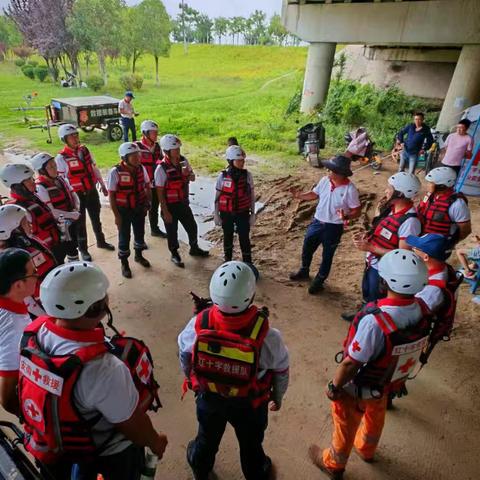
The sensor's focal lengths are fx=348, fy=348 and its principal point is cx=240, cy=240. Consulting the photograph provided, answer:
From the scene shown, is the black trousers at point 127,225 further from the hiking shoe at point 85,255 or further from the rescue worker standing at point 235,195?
the rescue worker standing at point 235,195

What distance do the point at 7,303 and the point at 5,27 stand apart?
143 ft

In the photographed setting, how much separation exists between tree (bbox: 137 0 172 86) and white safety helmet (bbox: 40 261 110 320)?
95.9 feet

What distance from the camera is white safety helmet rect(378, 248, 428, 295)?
2.07 metres

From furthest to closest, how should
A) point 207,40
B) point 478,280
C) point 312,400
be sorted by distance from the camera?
point 207,40 → point 478,280 → point 312,400

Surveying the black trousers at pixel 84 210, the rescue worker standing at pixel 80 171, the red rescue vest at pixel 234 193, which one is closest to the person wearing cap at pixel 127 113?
the rescue worker standing at pixel 80 171

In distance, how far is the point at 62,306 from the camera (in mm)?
1591

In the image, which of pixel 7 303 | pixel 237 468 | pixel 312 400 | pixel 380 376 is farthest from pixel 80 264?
pixel 312 400

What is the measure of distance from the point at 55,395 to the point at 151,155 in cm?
512

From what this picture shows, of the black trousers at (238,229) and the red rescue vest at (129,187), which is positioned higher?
the red rescue vest at (129,187)

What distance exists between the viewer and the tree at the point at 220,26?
6712 cm

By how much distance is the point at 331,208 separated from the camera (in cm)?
447

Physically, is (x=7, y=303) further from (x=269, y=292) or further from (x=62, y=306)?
(x=269, y=292)

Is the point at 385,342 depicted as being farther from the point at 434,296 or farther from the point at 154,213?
the point at 154,213

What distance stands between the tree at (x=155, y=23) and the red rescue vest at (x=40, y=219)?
26902mm
